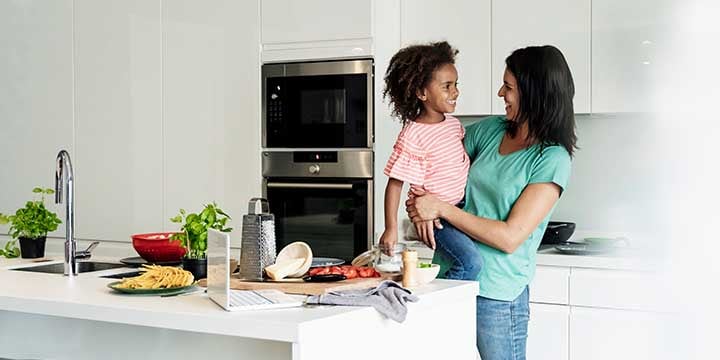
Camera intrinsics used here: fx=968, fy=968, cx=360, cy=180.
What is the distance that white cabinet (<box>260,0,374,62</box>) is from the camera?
3.98 m

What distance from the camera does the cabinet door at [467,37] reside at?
4.00 metres

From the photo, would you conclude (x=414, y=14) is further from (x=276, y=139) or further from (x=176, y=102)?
(x=176, y=102)

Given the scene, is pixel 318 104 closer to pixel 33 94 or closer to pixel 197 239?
pixel 197 239

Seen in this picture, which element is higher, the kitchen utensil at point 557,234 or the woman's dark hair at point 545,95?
the woman's dark hair at point 545,95

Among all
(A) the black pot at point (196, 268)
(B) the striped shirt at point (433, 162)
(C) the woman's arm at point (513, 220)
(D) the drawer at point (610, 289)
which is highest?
(B) the striped shirt at point (433, 162)

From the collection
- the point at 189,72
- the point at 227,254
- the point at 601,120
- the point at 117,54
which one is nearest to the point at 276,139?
the point at 189,72

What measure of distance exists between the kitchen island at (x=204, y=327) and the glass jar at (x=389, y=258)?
89 mm

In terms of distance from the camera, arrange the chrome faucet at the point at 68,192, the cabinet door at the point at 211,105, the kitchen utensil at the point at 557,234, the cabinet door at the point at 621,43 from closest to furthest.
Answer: the chrome faucet at the point at 68,192, the cabinet door at the point at 621,43, the kitchen utensil at the point at 557,234, the cabinet door at the point at 211,105

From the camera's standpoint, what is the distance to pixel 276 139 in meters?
4.25

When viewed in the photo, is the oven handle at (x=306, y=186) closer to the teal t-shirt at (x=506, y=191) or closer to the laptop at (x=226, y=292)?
the teal t-shirt at (x=506, y=191)

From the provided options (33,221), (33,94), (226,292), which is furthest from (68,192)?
(33,94)

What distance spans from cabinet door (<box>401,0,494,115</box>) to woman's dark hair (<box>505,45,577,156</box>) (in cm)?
131

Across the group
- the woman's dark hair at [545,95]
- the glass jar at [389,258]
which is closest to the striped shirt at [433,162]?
the woman's dark hair at [545,95]

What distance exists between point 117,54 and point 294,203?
1.26 meters
